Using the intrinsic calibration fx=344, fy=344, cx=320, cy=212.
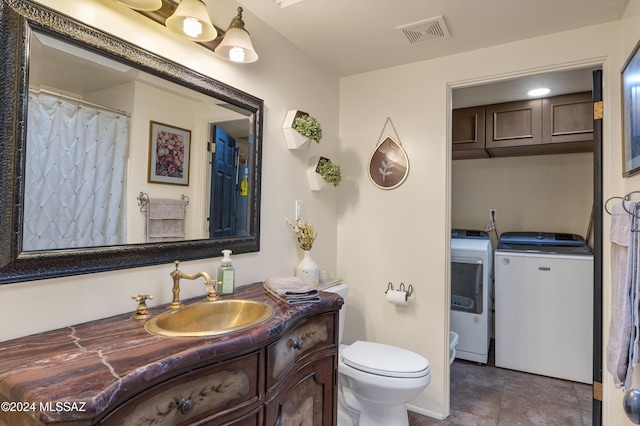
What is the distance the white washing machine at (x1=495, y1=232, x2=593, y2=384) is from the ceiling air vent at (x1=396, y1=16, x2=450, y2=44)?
1948 millimetres

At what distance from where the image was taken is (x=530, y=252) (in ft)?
9.61

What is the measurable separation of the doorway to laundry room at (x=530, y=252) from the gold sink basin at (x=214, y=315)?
1.77 meters

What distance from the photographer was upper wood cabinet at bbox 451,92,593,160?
108 inches

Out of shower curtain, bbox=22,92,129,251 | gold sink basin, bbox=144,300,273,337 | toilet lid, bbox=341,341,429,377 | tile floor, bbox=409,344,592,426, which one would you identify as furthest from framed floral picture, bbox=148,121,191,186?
tile floor, bbox=409,344,592,426

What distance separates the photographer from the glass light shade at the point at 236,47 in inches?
57.7

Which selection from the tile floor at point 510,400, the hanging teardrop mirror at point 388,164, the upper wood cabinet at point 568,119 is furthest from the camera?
the upper wood cabinet at point 568,119

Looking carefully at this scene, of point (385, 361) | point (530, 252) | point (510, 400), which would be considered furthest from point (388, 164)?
point (510, 400)

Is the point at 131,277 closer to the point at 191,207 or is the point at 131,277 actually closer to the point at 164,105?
the point at 191,207

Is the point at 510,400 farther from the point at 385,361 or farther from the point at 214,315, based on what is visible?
the point at 214,315

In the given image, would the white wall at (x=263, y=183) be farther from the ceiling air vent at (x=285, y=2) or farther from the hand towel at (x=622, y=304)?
the hand towel at (x=622, y=304)

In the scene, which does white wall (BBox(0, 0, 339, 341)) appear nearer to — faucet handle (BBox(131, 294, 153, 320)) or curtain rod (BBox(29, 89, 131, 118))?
faucet handle (BBox(131, 294, 153, 320))

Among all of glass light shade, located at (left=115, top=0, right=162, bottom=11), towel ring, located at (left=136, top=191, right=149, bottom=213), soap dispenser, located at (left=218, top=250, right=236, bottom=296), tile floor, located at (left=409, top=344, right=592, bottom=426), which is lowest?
tile floor, located at (left=409, top=344, right=592, bottom=426)

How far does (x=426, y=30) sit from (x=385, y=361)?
6.16ft

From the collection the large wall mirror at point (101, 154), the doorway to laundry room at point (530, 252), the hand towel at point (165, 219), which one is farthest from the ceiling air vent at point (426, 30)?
the hand towel at point (165, 219)
